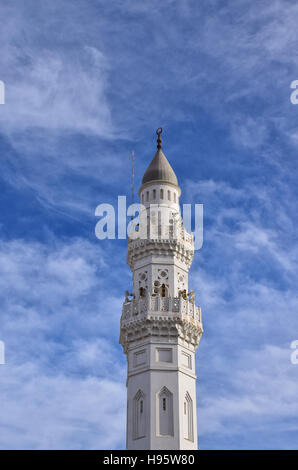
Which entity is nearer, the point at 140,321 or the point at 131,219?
the point at 140,321

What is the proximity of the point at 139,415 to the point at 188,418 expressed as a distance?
3.04m

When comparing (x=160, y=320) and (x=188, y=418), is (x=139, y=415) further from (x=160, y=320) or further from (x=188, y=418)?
(x=160, y=320)

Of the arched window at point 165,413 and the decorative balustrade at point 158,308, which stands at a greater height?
the decorative balustrade at point 158,308

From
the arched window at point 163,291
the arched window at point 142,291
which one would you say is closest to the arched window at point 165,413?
the arched window at point 163,291

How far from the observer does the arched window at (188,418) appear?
4112 centimetres

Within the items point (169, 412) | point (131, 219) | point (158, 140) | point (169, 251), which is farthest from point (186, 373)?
point (158, 140)

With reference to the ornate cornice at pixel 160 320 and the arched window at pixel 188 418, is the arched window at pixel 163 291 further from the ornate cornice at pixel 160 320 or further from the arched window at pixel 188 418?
the arched window at pixel 188 418

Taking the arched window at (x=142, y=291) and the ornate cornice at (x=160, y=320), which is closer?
the ornate cornice at (x=160, y=320)

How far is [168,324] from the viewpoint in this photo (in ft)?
143

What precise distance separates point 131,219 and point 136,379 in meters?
12.2

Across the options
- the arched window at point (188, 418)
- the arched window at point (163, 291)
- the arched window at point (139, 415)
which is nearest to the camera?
the arched window at point (139, 415)

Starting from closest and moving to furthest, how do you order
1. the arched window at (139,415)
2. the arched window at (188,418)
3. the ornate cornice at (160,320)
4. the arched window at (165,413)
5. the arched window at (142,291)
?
1. the arched window at (165,413)
2. the arched window at (139,415)
3. the arched window at (188,418)
4. the ornate cornice at (160,320)
5. the arched window at (142,291)
